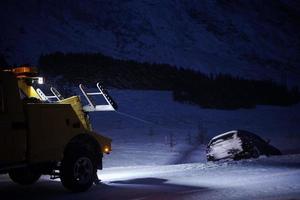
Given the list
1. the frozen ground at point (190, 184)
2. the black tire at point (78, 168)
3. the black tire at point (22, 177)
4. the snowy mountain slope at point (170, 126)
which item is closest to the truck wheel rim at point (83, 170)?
the black tire at point (78, 168)

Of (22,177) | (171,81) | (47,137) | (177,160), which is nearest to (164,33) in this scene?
(171,81)

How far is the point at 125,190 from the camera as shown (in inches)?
436

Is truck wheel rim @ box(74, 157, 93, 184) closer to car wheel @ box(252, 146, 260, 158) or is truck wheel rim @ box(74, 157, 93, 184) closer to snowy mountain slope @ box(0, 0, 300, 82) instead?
car wheel @ box(252, 146, 260, 158)

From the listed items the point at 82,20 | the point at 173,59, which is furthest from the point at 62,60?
the point at 82,20

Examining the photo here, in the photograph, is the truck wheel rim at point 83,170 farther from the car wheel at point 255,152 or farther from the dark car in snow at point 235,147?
the car wheel at point 255,152

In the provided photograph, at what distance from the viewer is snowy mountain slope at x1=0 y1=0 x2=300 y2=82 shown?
52.0 m

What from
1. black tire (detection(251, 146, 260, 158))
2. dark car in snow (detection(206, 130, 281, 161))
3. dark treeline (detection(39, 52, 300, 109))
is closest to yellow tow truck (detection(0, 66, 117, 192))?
dark car in snow (detection(206, 130, 281, 161))

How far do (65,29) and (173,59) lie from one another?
37.5 feet

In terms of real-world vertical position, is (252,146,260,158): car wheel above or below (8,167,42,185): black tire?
above

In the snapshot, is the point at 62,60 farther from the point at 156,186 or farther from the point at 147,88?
the point at 156,186

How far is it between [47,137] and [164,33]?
57.3m

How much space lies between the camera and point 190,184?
1167 centimetres

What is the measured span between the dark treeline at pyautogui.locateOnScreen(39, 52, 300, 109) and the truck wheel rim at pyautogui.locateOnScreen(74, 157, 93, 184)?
2554 cm

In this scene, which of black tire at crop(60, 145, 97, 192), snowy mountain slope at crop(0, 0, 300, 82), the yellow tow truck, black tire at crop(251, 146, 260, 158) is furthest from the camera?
snowy mountain slope at crop(0, 0, 300, 82)
